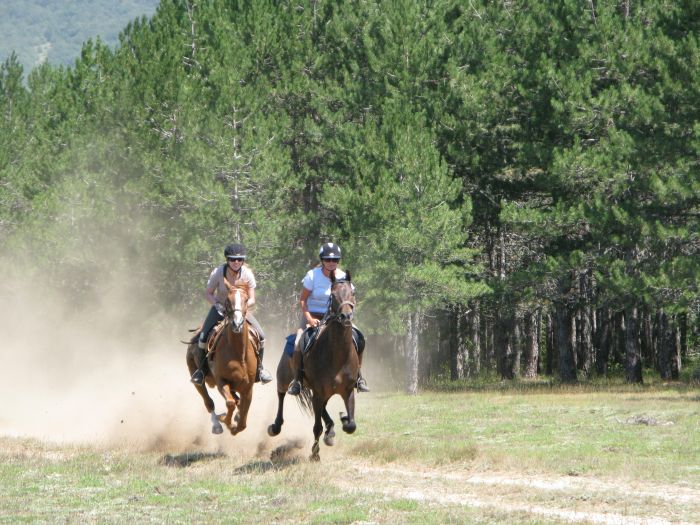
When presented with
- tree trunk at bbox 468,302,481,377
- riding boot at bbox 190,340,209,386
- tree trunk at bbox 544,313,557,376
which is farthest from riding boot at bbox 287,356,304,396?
tree trunk at bbox 544,313,557,376

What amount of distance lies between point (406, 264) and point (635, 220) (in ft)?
28.3

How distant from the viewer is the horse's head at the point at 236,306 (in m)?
16.5

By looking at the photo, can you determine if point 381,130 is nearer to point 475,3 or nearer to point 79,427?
point 475,3

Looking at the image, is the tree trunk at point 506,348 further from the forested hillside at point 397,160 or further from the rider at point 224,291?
the rider at point 224,291

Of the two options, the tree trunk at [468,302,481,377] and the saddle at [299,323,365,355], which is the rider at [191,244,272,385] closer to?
the saddle at [299,323,365,355]

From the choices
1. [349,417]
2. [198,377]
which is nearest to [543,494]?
[349,417]

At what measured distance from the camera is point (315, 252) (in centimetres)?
4509

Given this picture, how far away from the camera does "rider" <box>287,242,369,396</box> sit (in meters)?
16.2

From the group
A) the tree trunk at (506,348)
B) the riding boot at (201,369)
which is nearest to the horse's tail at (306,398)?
the riding boot at (201,369)

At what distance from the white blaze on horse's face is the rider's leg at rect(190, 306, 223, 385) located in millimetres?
1515

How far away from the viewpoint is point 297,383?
16672 mm

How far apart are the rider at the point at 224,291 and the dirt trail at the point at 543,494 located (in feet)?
11.2

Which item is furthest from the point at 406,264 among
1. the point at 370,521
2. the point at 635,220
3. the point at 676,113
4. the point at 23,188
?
the point at 370,521

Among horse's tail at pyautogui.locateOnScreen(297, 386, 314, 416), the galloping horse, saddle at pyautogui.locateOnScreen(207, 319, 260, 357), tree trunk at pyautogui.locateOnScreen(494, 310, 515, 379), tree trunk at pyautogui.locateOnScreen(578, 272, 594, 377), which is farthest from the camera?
tree trunk at pyautogui.locateOnScreen(494, 310, 515, 379)
